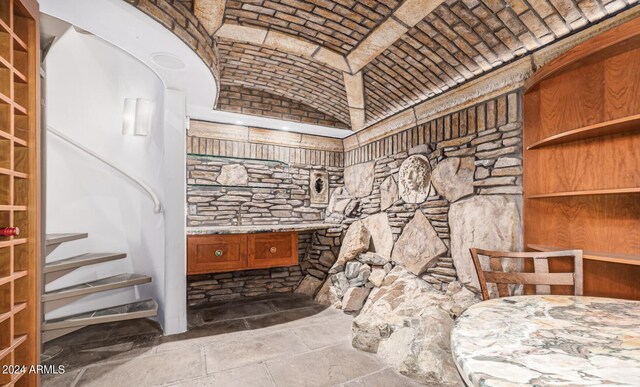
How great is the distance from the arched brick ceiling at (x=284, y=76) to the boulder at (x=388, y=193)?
1.01 metres

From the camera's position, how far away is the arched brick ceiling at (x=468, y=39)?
5.36 feet

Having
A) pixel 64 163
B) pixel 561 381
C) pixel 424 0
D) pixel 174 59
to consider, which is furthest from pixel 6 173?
pixel 424 0

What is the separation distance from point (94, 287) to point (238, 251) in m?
1.23

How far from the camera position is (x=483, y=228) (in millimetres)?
2188

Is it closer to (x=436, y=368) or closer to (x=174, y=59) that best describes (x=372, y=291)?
(x=436, y=368)

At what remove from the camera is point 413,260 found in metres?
2.78

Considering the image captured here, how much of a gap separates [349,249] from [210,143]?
2.19 m

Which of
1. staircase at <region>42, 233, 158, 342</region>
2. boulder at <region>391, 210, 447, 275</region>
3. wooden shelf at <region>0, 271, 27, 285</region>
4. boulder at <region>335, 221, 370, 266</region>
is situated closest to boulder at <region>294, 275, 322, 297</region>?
boulder at <region>335, 221, 370, 266</region>

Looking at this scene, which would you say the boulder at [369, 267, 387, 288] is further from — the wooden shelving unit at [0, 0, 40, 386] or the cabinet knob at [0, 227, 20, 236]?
the cabinet knob at [0, 227, 20, 236]

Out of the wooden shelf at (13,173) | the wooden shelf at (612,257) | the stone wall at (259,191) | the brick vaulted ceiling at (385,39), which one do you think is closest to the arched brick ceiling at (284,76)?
the brick vaulted ceiling at (385,39)

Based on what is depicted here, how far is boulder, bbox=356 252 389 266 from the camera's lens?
10.3 ft

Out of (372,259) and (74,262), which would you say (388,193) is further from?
(74,262)

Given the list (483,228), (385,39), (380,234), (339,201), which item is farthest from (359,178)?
(385,39)

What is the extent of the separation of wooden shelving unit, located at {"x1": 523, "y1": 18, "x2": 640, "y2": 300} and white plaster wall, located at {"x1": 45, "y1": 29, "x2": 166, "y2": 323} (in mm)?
3090
